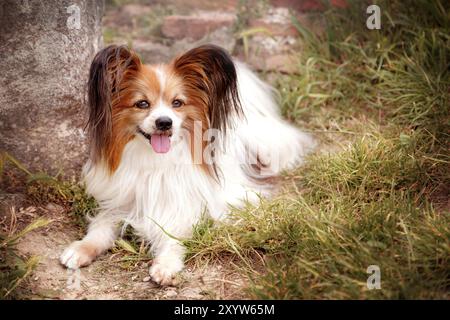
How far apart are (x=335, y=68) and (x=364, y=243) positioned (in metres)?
2.22

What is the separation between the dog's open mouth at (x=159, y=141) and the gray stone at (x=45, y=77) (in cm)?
64

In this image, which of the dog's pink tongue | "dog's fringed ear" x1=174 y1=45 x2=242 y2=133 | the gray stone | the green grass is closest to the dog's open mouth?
the dog's pink tongue

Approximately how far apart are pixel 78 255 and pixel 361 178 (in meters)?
1.74

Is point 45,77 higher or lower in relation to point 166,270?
higher

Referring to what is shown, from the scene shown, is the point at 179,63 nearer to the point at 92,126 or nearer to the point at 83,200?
the point at 92,126

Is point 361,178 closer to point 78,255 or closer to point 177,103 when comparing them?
point 177,103

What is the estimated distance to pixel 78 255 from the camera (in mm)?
3021

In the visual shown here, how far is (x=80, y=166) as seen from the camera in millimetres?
3559

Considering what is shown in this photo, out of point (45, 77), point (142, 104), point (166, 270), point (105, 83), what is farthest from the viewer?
point (45, 77)

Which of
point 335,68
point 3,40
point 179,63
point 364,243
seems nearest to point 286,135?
point 335,68

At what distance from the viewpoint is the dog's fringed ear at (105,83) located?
9.21 feet

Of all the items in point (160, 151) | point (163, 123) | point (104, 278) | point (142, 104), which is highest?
point (142, 104)

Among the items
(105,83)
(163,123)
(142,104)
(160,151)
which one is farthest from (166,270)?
(105,83)

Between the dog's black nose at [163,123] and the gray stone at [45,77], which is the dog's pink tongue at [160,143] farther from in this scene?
the gray stone at [45,77]
